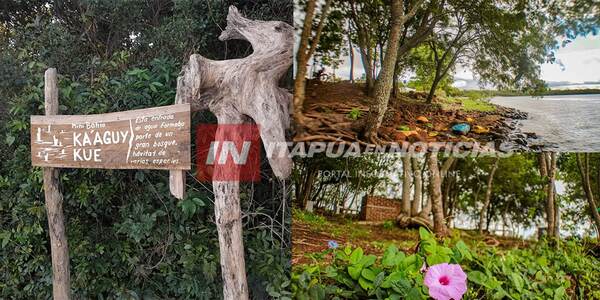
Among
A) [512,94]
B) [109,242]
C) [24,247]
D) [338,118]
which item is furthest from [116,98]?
[512,94]

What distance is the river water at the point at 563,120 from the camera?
7.47 feet

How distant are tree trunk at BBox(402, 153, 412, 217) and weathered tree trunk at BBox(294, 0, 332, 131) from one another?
0.48m

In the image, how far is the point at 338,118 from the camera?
7.71ft

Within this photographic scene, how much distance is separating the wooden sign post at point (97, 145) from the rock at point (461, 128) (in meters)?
1.19

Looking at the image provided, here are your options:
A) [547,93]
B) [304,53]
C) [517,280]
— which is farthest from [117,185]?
[547,93]

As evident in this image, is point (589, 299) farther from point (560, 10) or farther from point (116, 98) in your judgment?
point (116, 98)

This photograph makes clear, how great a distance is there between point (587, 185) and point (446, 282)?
84cm

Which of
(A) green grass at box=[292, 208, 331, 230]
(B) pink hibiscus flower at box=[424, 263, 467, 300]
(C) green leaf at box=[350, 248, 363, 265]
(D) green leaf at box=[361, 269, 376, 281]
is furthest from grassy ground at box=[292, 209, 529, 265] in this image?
(B) pink hibiscus flower at box=[424, 263, 467, 300]

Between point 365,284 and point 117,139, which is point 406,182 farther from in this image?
point 117,139

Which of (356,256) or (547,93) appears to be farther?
(547,93)

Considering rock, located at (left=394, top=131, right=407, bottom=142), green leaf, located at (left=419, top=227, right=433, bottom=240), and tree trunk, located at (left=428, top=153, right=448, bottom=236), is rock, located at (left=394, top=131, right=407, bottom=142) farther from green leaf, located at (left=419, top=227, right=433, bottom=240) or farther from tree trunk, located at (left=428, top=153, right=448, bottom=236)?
green leaf, located at (left=419, top=227, right=433, bottom=240)

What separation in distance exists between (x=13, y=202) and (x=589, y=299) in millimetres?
3359

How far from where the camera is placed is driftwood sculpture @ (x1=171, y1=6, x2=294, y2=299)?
8.17 ft

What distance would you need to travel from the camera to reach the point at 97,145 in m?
2.76
